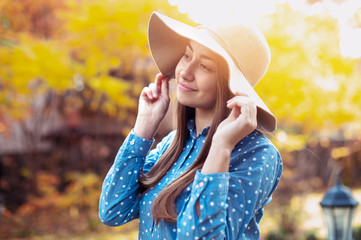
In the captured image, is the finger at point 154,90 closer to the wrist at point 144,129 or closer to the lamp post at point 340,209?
the wrist at point 144,129

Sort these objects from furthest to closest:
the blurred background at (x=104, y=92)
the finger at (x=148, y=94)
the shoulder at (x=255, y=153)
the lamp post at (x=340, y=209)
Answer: the blurred background at (x=104, y=92) → the lamp post at (x=340, y=209) → the finger at (x=148, y=94) → the shoulder at (x=255, y=153)

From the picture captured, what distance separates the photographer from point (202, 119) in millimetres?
1675

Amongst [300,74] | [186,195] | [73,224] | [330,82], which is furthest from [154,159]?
[73,224]

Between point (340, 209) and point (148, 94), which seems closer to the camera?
point (148, 94)

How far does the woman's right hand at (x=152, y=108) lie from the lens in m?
1.73

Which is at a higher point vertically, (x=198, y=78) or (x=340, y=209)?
(x=198, y=78)

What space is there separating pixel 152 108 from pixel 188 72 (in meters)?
0.31

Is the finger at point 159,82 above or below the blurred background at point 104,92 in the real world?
above

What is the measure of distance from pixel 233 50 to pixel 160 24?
1.16ft

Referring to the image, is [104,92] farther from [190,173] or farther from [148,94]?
[190,173]

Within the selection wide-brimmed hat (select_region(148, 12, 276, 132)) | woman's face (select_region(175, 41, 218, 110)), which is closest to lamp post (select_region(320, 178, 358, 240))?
wide-brimmed hat (select_region(148, 12, 276, 132))

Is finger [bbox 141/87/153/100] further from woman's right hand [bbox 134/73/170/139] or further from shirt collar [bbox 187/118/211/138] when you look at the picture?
shirt collar [bbox 187/118/211/138]

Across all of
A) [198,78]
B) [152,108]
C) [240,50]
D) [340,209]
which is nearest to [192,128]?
[152,108]

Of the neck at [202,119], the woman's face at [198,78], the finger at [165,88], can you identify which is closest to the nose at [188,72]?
the woman's face at [198,78]
